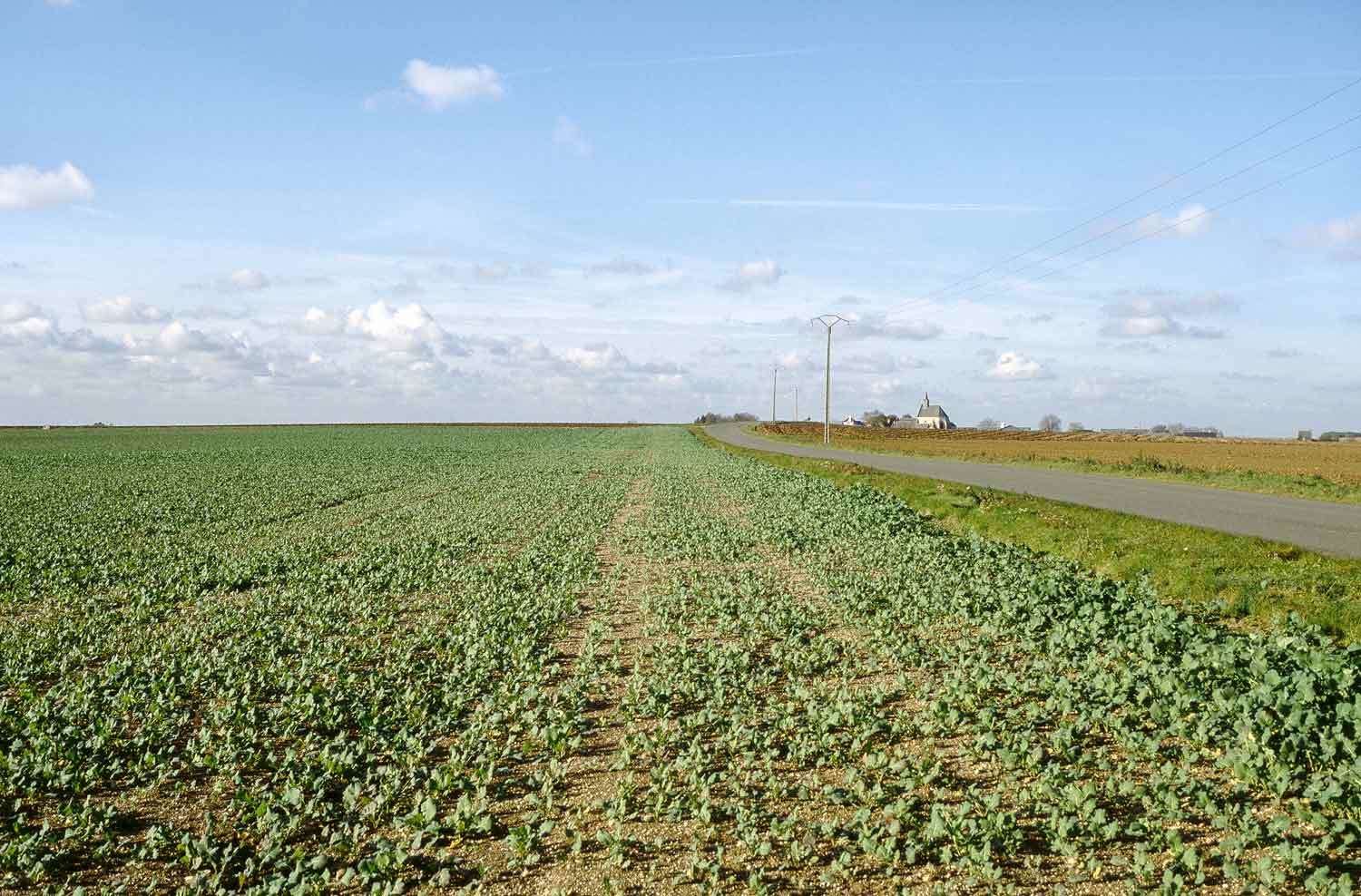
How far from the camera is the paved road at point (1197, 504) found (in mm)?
20219

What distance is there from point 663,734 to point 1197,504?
25.0 meters

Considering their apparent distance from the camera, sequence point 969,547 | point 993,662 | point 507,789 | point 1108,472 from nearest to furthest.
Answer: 1. point 507,789
2. point 993,662
3. point 969,547
4. point 1108,472

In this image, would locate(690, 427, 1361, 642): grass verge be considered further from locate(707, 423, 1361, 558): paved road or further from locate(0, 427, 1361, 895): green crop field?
locate(707, 423, 1361, 558): paved road

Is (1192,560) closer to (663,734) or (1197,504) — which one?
(1197,504)

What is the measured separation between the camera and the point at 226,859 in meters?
6.72

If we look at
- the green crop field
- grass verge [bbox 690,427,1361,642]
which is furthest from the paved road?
the green crop field

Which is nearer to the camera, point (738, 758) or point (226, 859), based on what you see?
point (226, 859)

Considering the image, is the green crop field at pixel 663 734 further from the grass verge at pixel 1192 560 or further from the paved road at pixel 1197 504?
the paved road at pixel 1197 504

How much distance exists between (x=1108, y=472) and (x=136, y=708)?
46.0 m

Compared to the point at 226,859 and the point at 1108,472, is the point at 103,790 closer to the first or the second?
the point at 226,859

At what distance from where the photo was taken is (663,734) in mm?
9125

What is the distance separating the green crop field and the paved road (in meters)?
7.07

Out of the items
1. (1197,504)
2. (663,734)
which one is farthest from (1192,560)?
(663,734)

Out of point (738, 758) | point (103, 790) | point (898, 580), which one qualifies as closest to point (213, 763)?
point (103, 790)
